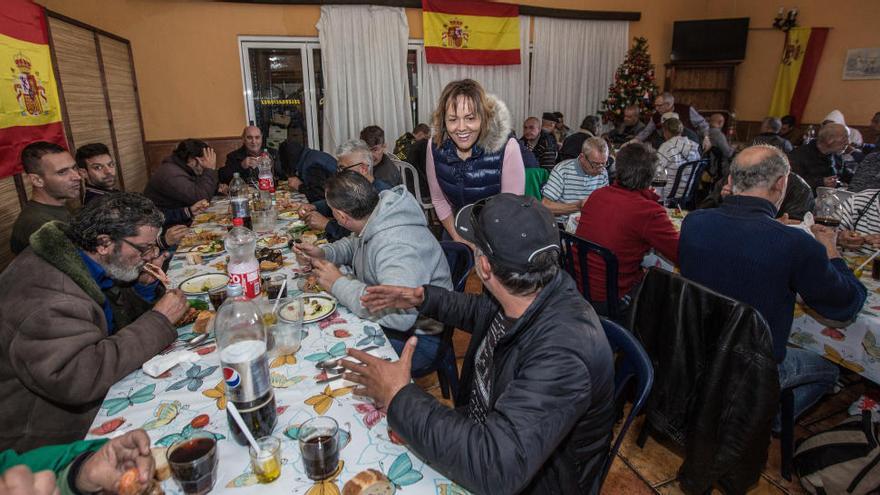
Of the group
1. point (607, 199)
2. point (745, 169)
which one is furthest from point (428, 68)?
point (745, 169)

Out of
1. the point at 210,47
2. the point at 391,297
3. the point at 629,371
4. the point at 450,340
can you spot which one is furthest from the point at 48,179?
the point at 210,47

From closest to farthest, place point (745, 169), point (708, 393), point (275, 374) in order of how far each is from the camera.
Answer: point (275, 374) → point (708, 393) → point (745, 169)

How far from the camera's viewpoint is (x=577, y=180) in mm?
3691

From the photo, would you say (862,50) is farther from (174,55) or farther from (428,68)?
(174,55)

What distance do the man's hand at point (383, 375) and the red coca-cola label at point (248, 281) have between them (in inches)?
25.7

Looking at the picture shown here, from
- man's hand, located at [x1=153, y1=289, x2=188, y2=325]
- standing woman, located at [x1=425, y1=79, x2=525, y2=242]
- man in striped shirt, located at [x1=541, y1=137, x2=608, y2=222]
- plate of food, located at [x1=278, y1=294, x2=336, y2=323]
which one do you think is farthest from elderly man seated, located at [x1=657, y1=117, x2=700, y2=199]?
man's hand, located at [x1=153, y1=289, x2=188, y2=325]

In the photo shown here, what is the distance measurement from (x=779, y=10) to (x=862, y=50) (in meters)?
1.48

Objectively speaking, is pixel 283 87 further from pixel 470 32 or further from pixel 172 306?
pixel 172 306

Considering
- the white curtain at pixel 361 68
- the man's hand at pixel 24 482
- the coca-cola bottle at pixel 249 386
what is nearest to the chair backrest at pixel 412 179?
the white curtain at pixel 361 68

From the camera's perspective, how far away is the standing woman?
2736mm

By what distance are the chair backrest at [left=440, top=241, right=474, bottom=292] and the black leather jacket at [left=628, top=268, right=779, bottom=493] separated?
32.5 inches

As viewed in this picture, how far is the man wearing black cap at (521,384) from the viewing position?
97cm

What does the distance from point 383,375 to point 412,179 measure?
4482mm

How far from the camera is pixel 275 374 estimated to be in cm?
141
